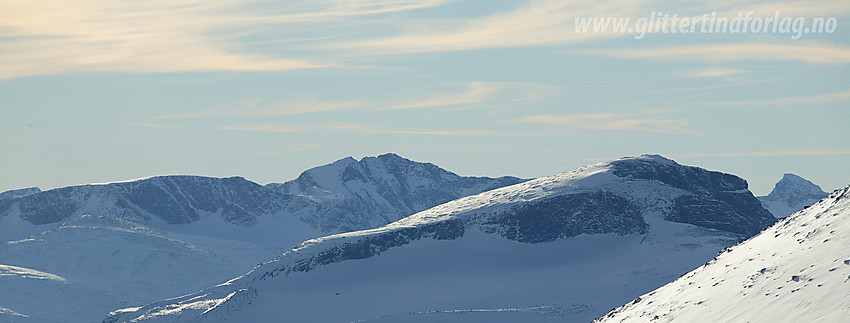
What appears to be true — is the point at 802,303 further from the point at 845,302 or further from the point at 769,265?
the point at 769,265

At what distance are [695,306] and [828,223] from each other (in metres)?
8.42

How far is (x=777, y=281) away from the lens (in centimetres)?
6197

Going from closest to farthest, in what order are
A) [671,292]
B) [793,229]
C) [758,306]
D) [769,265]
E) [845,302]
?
[845,302] → [758,306] → [769,265] → [793,229] → [671,292]

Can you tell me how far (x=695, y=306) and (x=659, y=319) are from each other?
228 cm

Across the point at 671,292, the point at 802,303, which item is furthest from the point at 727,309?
the point at 671,292

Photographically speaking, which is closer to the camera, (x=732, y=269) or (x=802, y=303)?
(x=802, y=303)

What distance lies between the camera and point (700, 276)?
7662cm

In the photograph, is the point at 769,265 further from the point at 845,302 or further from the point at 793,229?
the point at 845,302

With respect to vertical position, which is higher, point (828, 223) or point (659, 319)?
point (828, 223)

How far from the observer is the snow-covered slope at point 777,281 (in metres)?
56.0

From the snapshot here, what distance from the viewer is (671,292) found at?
7644cm

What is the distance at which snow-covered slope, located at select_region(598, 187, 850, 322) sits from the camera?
5597 cm

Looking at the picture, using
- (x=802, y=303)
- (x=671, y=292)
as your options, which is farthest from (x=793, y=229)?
(x=802, y=303)

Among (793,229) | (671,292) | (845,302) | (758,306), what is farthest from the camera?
(671,292)
